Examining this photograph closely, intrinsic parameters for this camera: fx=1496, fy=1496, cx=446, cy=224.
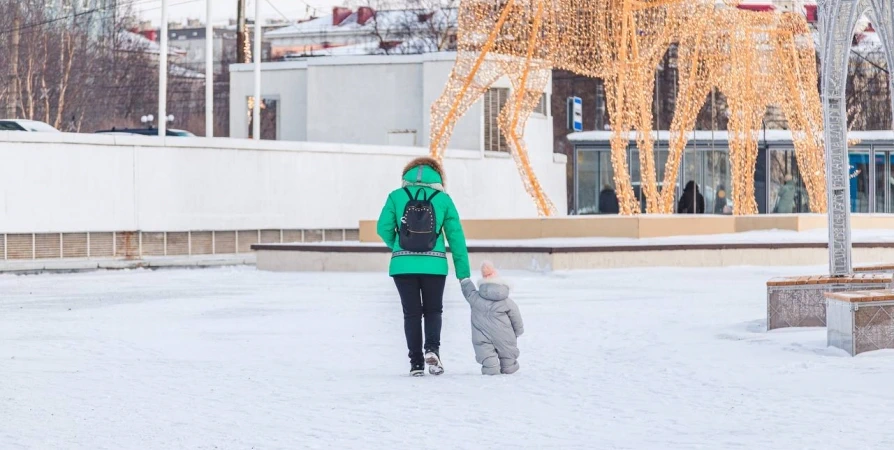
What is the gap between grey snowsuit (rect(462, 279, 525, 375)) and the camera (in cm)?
1028

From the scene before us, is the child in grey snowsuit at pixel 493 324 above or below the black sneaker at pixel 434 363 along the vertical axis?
above

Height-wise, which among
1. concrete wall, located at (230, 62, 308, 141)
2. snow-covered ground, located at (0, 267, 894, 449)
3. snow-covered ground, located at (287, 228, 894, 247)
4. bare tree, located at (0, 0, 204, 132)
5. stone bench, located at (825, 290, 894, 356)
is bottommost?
snow-covered ground, located at (0, 267, 894, 449)

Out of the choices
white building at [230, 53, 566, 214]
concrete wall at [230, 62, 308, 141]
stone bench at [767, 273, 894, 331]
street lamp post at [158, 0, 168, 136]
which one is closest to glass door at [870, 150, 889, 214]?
white building at [230, 53, 566, 214]

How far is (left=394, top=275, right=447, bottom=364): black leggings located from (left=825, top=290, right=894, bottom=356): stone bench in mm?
2896

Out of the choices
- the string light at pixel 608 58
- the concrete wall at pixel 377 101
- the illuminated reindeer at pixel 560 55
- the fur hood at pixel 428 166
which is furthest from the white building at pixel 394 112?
the fur hood at pixel 428 166

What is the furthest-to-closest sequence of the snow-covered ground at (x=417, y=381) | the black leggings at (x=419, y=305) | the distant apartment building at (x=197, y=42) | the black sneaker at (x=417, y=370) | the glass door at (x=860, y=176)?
the distant apartment building at (x=197, y=42) < the glass door at (x=860, y=176) < the black leggings at (x=419, y=305) < the black sneaker at (x=417, y=370) < the snow-covered ground at (x=417, y=381)

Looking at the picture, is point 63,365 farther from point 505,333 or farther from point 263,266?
point 263,266

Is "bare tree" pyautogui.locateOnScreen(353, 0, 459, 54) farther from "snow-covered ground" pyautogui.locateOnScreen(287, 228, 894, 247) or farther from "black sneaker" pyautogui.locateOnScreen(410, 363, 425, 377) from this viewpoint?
"black sneaker" pyautogui.locateOnScreen(410, 363, 425, 377)

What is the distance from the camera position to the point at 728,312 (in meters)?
15.0

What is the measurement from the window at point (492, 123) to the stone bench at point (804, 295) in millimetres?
24053

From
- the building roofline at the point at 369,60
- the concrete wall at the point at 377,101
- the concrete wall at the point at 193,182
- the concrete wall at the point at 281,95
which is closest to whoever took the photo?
the concrete wall at the point at 193,182

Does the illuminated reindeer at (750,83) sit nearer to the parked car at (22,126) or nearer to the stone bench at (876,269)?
the stone bench at (876,269)

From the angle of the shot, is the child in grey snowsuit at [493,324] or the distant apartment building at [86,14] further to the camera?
the distant apartment building at [86,14]

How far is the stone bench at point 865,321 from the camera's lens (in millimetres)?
10570
